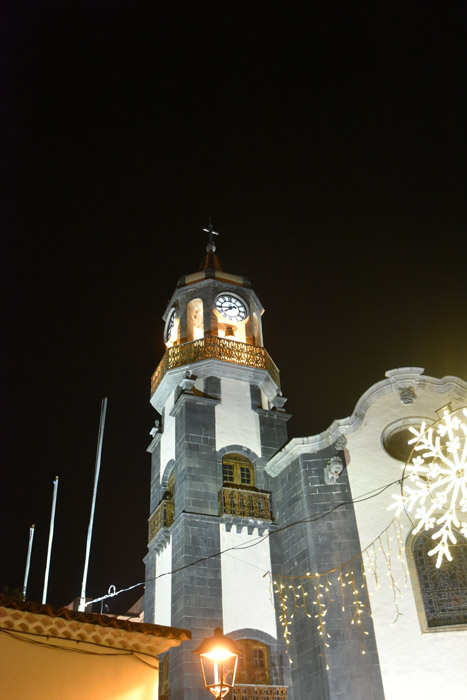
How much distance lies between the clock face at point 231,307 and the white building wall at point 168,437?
3891mm

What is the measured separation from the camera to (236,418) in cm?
2136

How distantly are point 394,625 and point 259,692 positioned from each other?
3.80 m

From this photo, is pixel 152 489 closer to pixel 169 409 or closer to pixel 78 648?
pixel 169 409

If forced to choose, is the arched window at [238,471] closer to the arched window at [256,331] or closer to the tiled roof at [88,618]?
the arched window at [256,331]

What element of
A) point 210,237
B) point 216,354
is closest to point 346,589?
point 216,354

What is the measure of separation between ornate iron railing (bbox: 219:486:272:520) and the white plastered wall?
114 inches

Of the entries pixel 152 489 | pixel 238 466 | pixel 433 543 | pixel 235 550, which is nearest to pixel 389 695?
pixel 433 543

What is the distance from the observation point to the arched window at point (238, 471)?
65.7ft

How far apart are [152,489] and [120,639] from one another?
11679mm

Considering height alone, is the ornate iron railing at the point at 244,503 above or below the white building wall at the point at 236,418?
below

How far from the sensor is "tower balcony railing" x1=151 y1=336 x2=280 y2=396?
22391mm

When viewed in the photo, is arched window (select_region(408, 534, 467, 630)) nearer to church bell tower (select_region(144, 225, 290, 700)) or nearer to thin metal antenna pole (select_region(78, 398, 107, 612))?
church bell tower (select_region(144, 225, 290, 700))

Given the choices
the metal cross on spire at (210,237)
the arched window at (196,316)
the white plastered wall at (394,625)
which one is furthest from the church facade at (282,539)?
the metal cross on spire at (210,237)

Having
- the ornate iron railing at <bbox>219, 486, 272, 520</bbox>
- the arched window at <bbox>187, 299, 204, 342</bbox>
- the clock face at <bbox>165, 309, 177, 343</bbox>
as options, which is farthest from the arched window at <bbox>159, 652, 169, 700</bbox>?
the clock face at <bbox>165, 309, 177, 343</bbox>
